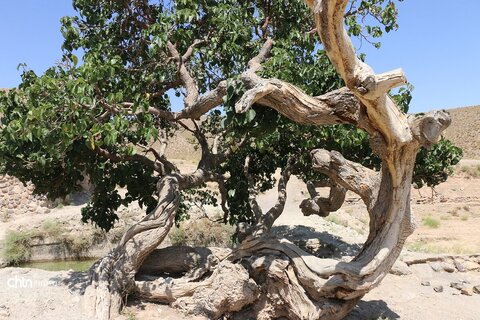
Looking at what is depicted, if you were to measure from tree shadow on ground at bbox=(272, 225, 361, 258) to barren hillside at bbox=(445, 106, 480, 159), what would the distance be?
30.6m

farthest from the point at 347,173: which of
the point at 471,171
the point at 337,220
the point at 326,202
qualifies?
the point at 471,171

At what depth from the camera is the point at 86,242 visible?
15805 mm

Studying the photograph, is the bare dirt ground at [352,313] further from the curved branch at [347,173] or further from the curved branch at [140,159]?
the curved branch at [140,159]

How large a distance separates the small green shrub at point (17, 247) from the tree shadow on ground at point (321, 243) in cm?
861

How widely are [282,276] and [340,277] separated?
821 millimetres

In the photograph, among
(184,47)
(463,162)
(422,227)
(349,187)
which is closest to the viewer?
(349,187)

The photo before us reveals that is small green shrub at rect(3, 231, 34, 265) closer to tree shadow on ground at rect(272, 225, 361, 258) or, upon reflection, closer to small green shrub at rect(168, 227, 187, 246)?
small green shrub at rect(168, 227, 187, 246)

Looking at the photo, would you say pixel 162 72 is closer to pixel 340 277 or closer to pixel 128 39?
pixel 128 39

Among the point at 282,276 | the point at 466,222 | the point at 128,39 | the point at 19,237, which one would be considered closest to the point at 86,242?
the point at 19,237

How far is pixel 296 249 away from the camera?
22.6ft

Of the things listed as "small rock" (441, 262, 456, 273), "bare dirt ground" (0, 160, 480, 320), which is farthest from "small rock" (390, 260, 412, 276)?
"small rock" (441, 262, 456, 273)

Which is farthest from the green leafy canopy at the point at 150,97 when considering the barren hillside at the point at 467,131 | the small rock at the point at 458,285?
the barren hillside at the point at 467,131

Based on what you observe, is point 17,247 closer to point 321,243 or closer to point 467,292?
point 321,243

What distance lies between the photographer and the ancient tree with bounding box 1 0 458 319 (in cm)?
567
